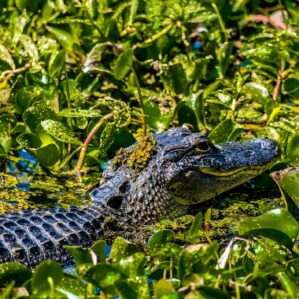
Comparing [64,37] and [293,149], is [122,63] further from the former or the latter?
[293,149]

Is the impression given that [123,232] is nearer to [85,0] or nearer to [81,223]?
[81,223]

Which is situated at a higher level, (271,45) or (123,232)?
(271,45)

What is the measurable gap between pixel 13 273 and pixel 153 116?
239cm

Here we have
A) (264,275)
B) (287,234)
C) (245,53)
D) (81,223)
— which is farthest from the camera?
(245,53)

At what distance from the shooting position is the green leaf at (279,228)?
13.4 feet

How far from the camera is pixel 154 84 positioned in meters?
6.96

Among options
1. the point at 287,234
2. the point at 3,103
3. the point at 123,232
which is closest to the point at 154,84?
the point at 3,103

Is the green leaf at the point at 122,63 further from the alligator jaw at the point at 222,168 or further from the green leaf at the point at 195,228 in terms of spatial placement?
the green leaf at the point at 195,228

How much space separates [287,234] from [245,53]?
2.82 meters

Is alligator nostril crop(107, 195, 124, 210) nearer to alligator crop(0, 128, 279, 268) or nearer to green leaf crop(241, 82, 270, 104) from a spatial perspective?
alligator crop(0, 128, 279, 268)

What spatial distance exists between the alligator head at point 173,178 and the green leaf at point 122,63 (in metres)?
0.68

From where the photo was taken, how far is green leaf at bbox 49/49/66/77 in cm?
607

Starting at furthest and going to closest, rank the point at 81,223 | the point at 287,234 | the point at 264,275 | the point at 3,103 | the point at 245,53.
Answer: the point at 245,53
the point at 3,103
the point at 81,223
the point at 287,234
the point at 264,275

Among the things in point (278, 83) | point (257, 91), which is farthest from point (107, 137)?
point (278, 83)
